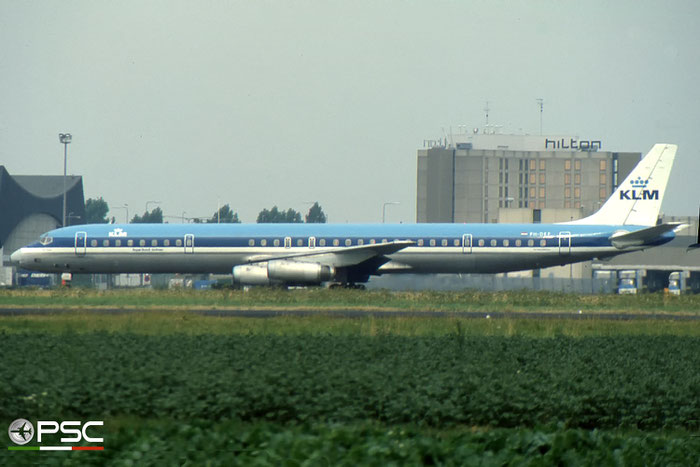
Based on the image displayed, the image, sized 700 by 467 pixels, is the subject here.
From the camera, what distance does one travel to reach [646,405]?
15312 millimetres

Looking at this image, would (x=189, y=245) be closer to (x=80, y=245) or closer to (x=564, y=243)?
(x=80, y=245)

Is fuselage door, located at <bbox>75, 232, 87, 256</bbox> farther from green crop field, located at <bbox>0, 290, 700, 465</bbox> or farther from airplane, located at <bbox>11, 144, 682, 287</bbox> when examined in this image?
green crop field, located at <bbox>0, 290, 700, 465</bbox>

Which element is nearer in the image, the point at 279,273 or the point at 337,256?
the point at 279,273

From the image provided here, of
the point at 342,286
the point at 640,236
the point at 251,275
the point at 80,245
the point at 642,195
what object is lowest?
the point at 342,286

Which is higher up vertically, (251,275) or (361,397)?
(251,275)

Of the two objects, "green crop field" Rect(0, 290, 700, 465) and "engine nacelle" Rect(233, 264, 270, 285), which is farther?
"engine nacelle" Rect(233, 264, 270, 285)

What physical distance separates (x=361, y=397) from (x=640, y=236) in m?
37.7

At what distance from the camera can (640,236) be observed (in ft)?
164

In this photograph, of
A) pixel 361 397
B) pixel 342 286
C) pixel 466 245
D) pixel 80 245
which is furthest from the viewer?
pixel 342 286

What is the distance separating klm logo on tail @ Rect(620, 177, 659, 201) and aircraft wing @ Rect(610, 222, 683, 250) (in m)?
4.05

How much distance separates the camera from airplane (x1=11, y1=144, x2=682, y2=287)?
5000cm

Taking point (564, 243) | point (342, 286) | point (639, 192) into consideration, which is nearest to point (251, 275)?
point (342, 286)

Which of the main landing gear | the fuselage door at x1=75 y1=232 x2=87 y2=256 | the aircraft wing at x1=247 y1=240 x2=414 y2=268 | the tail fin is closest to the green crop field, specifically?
the aircraft wing at x1=247 y1=240 x2=414 y2=268

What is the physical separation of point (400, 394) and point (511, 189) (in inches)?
7326
